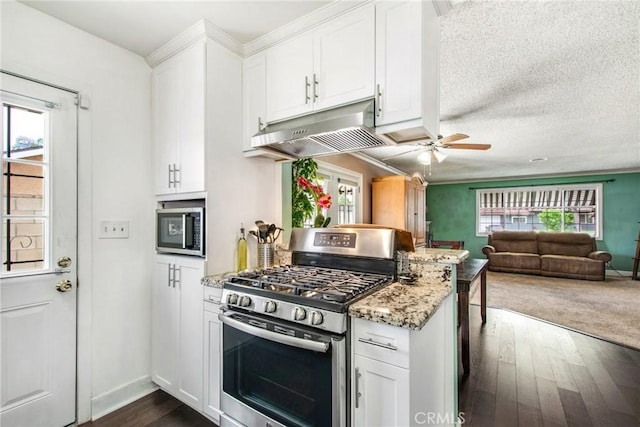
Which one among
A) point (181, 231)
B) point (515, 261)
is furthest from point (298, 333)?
point (515, 261)

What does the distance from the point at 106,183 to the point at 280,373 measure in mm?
1654

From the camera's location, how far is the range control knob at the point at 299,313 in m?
1.25

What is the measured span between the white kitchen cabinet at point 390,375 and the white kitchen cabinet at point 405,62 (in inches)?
37.8

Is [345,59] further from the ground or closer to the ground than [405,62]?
further from the ground

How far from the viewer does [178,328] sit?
1922 mm

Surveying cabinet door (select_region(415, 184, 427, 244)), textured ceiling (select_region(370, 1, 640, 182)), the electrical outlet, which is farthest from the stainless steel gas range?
cabinet door (select_region(415, 184, 427, 244))

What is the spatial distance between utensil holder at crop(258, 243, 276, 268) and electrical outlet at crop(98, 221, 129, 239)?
926 mm

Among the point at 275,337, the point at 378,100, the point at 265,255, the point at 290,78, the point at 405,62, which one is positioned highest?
the point at 290,78

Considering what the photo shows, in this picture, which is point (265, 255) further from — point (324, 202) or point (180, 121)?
point (180, 121)

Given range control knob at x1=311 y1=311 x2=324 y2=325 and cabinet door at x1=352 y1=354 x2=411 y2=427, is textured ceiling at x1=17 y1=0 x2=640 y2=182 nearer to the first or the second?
range control knob at x1=311 y1=311 x2=324 y2=325

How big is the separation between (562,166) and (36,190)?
811 cm

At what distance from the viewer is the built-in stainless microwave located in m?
1.84

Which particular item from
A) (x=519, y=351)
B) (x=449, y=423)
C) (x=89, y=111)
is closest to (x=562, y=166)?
(x=519, y=351)

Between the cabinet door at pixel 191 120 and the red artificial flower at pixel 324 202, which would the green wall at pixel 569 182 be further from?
the cabinet door at pixel 191 120
